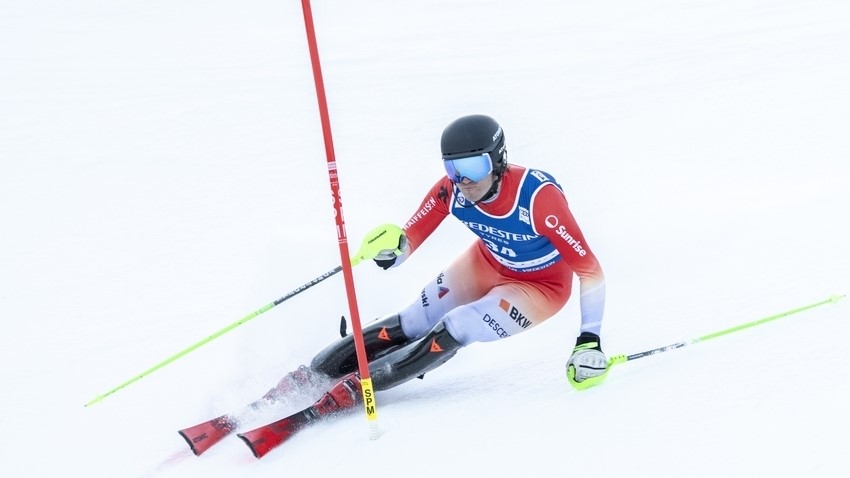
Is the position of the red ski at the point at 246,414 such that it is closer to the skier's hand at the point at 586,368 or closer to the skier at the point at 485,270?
A: the skier at the point at 485,270

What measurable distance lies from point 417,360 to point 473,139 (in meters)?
1.12

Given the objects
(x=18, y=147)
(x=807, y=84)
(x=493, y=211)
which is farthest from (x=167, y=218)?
(x=807, y=84)

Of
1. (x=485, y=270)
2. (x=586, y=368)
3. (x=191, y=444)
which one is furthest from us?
(x=485, y=270)

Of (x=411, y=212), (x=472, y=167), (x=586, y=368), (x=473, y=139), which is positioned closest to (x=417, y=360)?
(x=586, y=368)

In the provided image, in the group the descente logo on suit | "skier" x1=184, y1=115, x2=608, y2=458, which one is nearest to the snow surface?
"skier" x1=184, y1=115, x2=608, y2=458

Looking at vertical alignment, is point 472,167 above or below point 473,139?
below

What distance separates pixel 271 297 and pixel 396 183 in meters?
2.63

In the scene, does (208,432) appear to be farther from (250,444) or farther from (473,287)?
(473,287)

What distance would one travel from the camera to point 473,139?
12.5 ft

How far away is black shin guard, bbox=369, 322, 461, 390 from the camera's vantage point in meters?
4.09

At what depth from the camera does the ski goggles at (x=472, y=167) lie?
151 inches

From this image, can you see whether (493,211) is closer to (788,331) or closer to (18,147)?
(788,331)

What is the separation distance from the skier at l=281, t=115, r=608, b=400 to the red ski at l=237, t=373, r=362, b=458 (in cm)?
14

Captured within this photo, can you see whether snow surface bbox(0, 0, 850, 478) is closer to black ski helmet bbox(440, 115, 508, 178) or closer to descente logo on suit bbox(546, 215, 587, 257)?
descente logo on suit bbox(546, 215, 587, 257)
